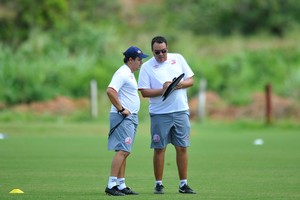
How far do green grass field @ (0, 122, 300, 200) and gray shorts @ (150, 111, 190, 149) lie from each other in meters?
0.66

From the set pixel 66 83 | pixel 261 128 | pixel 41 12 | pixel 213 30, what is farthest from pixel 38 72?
pixel 213 30

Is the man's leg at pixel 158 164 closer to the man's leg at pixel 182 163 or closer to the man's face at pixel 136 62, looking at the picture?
the man's leg at pixel 182 163

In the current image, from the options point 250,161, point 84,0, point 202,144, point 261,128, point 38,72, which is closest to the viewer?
point 250,161

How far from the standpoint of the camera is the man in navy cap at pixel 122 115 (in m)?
12.1

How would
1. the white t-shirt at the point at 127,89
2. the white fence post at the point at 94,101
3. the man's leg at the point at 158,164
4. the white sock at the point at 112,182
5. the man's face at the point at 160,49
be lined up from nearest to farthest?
the white sock at the point at 112,182 → the white t-shirt at the point at 127,89 → the man's face at the point at 160,49 → the man's leg at the point at 158,164 → the white fence post at the point at 94,101

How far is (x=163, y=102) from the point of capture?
41.3 feet

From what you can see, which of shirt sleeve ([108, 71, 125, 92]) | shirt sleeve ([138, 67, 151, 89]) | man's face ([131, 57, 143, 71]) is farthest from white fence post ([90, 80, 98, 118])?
shirt sleeve ([108, 71, 125, 92])

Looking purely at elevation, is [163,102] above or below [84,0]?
below

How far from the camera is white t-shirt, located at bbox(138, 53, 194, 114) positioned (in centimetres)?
1254

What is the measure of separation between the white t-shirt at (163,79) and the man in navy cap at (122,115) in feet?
0.88

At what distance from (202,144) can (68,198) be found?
39.4 ft

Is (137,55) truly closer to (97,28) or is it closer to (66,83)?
(66,83)

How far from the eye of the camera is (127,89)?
40.3 ft

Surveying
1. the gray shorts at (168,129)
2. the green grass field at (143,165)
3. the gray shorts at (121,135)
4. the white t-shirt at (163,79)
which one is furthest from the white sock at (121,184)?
the white t-shirt at (163,79)
